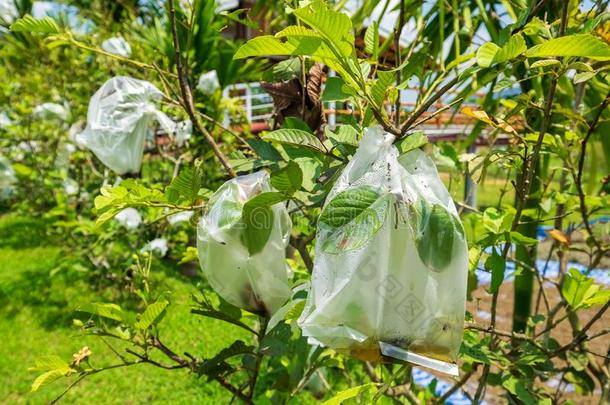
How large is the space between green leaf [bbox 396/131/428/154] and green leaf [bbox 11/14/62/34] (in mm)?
477

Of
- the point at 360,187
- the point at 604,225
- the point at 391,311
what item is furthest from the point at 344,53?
the point at 604,225

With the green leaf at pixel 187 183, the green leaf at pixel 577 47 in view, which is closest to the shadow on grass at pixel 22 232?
the green leaf at pixel 187 183

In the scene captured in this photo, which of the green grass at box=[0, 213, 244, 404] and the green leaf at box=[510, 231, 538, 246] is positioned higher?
the green leaf at box=[510, 231, 538, 246]

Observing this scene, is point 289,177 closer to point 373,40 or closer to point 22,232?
point 373,40

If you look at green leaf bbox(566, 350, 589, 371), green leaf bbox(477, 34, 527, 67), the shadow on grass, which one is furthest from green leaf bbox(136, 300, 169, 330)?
the shadow on grass

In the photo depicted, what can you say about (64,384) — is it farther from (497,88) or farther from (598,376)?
(497,88)

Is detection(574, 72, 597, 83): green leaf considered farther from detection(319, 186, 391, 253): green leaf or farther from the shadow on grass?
the shadow on grass

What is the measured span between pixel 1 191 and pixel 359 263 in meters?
4.82

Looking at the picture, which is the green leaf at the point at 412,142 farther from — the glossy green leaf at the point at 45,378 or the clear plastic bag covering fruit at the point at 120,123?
the clear plastic bag covering fruit at the point at 120,123

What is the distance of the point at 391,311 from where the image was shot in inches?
16.7

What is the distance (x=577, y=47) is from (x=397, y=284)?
218 millimetres

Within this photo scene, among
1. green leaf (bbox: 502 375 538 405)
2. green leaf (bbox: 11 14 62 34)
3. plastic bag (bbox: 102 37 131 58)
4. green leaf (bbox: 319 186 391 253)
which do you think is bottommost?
green leaf (bbox: 502 375 538 405)

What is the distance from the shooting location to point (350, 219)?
0.39 meters

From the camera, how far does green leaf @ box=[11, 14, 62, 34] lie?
64 centimetres
